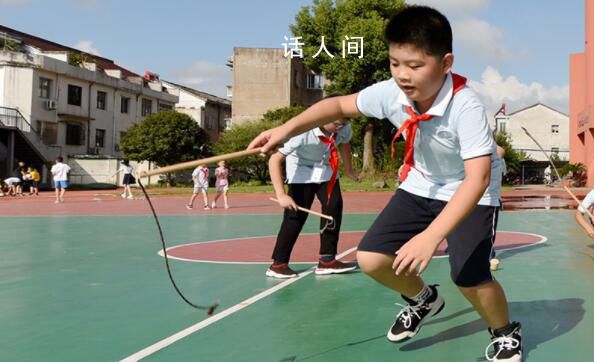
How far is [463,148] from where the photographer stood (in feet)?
9.59

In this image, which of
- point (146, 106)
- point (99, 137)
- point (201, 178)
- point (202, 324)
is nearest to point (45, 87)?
point (99, 137)

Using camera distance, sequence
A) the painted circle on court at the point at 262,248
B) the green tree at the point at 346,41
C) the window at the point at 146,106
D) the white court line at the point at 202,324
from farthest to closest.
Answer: the window at the point at 146,106 → the green tree at the point at 346,41 → the painted circle on court at the point at 262,248 → the white court line at the point at 202,324

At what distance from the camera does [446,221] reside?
2703mm

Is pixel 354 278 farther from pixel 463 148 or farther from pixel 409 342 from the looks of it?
pixel 463 148

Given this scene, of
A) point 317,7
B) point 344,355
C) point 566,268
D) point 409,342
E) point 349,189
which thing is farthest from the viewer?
point 317,7

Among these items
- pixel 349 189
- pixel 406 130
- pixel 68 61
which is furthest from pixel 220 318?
pixel 68 61

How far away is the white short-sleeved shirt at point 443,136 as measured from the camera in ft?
9.69

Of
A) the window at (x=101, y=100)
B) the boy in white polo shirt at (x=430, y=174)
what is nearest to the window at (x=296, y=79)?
the window at (x=101, y=100)

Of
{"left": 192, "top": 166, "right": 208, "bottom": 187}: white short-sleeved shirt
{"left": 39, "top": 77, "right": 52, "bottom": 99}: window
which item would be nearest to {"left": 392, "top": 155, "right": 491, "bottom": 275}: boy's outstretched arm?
{"left": 192, "top": 166, "right": 208, "bottom": 187}: white short-sleeved shirt

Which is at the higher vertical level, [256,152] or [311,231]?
[256,152]

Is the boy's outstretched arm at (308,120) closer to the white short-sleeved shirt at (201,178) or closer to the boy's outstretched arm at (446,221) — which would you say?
the boy's outstretched arm at (446,221)

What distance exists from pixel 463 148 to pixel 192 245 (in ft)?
21.8

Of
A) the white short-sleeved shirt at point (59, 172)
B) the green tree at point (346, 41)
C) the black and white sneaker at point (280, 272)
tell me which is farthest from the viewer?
the green tree at point (346, 41)

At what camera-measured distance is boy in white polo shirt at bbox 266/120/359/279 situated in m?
6.14
